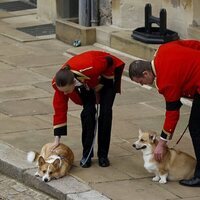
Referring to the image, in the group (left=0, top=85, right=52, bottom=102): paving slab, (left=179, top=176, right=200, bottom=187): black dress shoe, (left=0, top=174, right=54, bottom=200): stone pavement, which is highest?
(left=179, top=176, right=200, bottom=187): black dress shoe

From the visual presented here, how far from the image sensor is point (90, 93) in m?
7.89

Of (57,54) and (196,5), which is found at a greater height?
(196,5)

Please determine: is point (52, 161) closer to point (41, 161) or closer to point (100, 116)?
point (41, 161)

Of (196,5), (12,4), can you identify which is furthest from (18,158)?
(12,4)

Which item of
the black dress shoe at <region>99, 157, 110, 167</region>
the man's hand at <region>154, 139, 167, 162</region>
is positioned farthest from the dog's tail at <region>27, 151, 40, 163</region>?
the man's hand at <region>154, 139, 167, 162</region>

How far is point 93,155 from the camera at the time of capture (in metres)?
8.35

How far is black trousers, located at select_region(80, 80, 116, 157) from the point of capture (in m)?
7.92

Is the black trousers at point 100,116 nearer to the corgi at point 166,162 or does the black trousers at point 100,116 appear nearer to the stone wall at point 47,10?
the corgi at point 166,162

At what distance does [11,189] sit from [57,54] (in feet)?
18.7

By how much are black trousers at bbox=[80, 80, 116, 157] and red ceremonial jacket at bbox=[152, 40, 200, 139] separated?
2.88 ft

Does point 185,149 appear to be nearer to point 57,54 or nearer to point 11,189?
point 11,189

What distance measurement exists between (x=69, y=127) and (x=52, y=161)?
1.85m

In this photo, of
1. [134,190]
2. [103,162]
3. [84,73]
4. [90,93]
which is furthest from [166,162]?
[84,73]

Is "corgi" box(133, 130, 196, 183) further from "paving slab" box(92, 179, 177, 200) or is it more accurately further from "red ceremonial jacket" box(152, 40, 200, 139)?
"red ceremonial jacket" box(152, 40, 200, 139)
